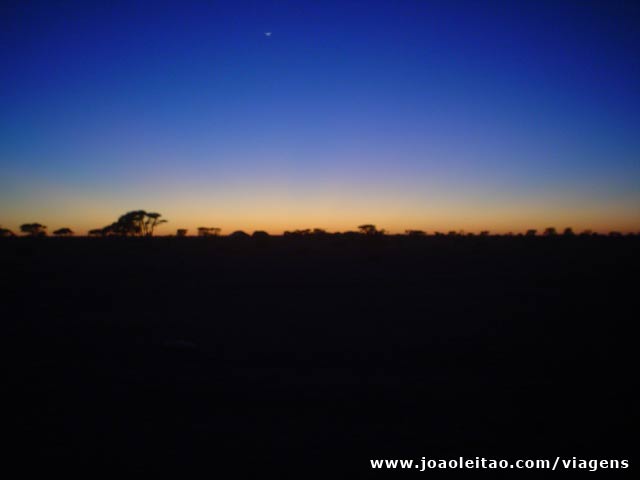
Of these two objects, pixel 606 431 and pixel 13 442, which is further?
pixel 606 431

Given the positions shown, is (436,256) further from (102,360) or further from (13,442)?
(13,442)

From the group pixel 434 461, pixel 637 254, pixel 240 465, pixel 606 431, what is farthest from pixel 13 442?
pixel 637 254

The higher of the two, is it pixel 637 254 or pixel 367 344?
pixel 637 254

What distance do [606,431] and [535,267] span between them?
23.5 m

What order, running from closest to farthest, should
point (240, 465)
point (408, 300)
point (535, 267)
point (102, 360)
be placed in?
point (240, 465) < point (102, 360) < point (408, 300) < point (535, 267)

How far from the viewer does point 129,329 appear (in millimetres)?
12109

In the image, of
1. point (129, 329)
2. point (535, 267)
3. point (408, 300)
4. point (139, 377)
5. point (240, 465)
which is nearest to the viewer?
point (240, 465)

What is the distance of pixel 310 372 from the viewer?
867 cm

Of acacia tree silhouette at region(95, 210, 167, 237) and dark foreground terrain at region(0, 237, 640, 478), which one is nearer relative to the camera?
dark foreground terrain at region(0, 237, 640, 478)

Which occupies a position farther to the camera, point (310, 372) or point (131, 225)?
point (131, 225)

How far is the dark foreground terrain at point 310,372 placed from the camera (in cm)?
573

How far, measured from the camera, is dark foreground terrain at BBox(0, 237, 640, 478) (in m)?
5.73

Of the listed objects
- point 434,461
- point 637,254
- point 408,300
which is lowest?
point 434,461

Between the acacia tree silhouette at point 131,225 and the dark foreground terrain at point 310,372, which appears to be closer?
the dark foreground terrain at point 310,372
